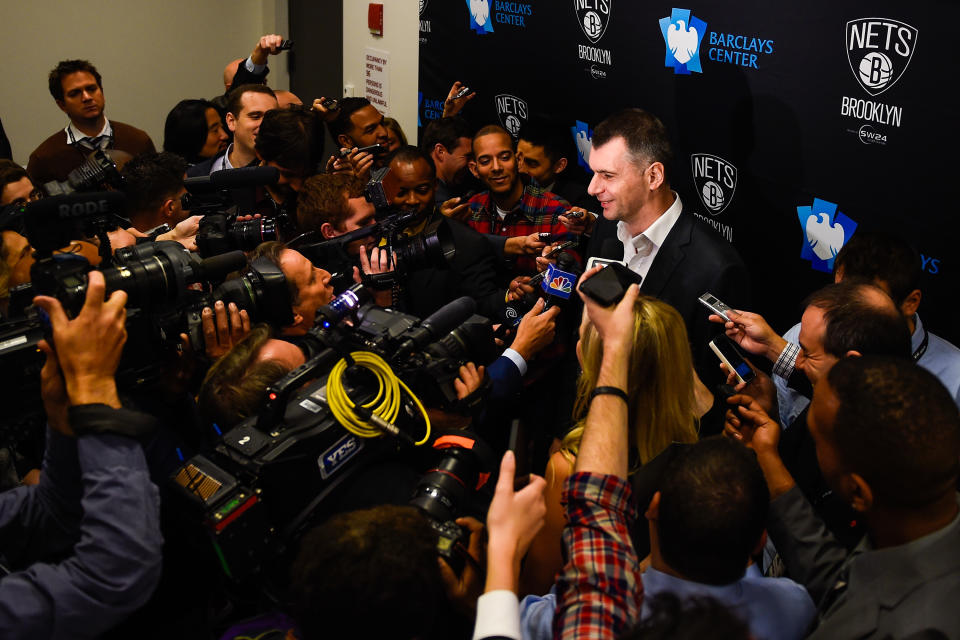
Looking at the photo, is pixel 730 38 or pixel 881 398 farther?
pixel 730 38

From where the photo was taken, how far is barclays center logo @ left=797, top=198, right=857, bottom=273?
2498 mm

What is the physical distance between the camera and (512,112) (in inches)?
158

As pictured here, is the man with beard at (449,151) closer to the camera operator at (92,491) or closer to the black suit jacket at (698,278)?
the black suit jacket at (698,278)

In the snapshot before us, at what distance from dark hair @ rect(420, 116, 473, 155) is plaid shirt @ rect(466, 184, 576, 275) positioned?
19.7 inches

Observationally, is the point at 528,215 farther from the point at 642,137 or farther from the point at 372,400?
the point at 372,400

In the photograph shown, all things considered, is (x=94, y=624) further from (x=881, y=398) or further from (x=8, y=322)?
(x=881, y=398)

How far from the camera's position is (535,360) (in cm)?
281

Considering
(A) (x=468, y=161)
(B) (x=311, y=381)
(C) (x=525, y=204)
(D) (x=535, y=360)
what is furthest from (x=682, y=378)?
(A) (x=468, y=161)

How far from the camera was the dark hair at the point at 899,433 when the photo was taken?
4.12ft

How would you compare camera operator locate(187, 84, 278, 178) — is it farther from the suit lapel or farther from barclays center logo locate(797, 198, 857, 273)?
barclays center logo locate(797, 198, 857, 273)

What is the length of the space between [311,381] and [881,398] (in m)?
1.18

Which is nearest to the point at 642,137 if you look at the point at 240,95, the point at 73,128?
the point at 240,95

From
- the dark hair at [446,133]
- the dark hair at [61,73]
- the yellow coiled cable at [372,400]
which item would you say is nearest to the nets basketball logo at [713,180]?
the dark hair at [446,133]

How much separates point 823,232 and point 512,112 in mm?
1963
